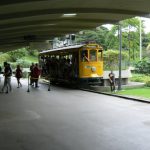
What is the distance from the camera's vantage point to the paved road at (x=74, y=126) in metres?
10.3

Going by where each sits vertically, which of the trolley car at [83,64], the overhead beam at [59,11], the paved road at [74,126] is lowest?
the paved road at [74,126]

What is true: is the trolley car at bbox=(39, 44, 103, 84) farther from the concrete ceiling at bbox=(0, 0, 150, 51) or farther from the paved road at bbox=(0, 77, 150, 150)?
the paved road at bbox=(0, 77, 150, 150)

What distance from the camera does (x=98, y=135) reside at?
11.5 meters

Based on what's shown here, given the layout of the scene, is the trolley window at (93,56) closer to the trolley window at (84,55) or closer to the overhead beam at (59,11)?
the trolley window at (84,55)

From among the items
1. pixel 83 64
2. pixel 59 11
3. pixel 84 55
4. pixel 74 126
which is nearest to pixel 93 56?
pixel 84 55

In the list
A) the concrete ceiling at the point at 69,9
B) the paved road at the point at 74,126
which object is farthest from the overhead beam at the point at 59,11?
the paved road at the point at 74,126

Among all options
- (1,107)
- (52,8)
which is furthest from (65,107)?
(52,8)

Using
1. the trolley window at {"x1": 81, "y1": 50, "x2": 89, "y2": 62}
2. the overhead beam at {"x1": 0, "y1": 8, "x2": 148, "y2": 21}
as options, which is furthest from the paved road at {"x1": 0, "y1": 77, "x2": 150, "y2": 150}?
the trolley window at {"x1": 81, "y1": 50, "x2": 89, "y2": 62}

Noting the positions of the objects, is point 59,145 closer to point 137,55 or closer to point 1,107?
point 1,107

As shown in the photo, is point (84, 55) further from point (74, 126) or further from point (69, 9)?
point (74, 126)

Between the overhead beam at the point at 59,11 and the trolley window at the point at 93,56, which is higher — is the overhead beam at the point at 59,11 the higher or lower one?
the higher one

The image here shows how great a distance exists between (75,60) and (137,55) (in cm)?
3045

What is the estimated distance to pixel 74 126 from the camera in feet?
43.0

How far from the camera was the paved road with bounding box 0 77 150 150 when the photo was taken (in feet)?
33.7
